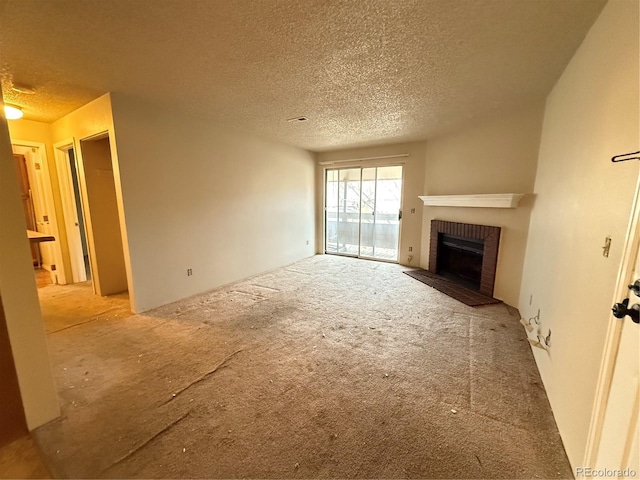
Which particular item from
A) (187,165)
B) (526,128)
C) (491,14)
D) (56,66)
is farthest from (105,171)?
(526,128)

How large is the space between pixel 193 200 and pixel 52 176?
210 cm

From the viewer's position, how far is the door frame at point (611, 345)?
96cm

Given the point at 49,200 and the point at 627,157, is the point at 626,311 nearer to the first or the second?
the point at 627,157

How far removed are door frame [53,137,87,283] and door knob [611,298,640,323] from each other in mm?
4967

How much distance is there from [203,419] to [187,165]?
2.87 metres

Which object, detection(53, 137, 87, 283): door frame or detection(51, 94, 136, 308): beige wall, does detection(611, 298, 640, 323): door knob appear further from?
detection(53, 137, 87, 283): door frame

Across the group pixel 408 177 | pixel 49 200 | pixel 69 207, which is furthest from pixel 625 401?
pixel 49 200

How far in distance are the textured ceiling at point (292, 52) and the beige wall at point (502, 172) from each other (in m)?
0.35

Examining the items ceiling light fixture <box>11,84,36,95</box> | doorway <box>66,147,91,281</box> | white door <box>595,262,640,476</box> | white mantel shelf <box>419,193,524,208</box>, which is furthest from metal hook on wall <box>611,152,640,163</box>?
doorway <box>66,147,91,281</box>

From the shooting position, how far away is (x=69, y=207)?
3688 mm

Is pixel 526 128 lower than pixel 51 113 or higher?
lower

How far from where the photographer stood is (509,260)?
3236 mm

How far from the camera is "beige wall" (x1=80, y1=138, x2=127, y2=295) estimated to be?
10.6 ft

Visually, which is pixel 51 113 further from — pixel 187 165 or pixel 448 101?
pixel 448 101
